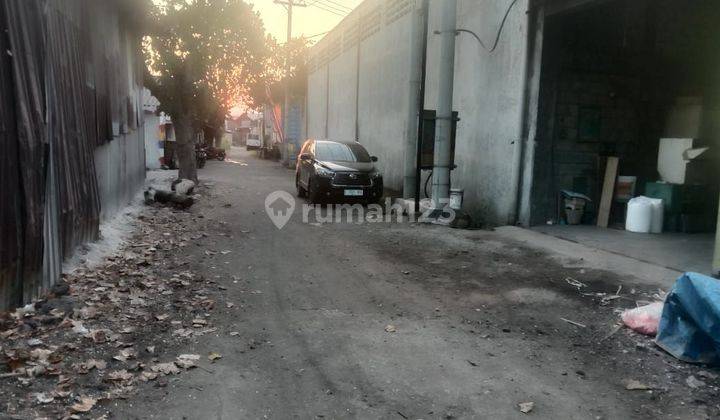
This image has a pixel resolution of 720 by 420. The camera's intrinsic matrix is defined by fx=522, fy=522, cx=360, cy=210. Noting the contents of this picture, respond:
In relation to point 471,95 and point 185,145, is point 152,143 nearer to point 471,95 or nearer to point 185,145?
point 185,145

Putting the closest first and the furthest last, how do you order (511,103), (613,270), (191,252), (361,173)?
1. (613,270)
2. (191,252)
3. (511,103)
4. (361,173)

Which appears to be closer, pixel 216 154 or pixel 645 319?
pixel 645 319

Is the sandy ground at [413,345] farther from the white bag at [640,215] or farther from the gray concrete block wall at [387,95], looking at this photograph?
the gray concrete block wall at [387,95]

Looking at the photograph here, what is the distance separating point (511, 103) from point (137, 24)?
370 inches

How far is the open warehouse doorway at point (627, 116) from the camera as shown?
9867mm

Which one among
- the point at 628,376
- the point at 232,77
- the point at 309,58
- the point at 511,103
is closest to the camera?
the point at 628,376

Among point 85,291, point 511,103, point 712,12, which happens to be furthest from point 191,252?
point 712,12

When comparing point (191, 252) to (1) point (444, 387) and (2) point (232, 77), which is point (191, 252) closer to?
(1) point (444, 387)

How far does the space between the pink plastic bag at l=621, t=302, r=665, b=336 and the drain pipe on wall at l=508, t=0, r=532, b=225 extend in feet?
18.6

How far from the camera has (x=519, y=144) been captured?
34.2ft

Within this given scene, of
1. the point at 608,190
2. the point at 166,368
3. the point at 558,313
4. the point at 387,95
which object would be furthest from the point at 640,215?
the point at 387,95

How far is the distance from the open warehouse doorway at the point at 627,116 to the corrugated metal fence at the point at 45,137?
313 inches

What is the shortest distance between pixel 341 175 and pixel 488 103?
416 cm

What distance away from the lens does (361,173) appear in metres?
13.8
